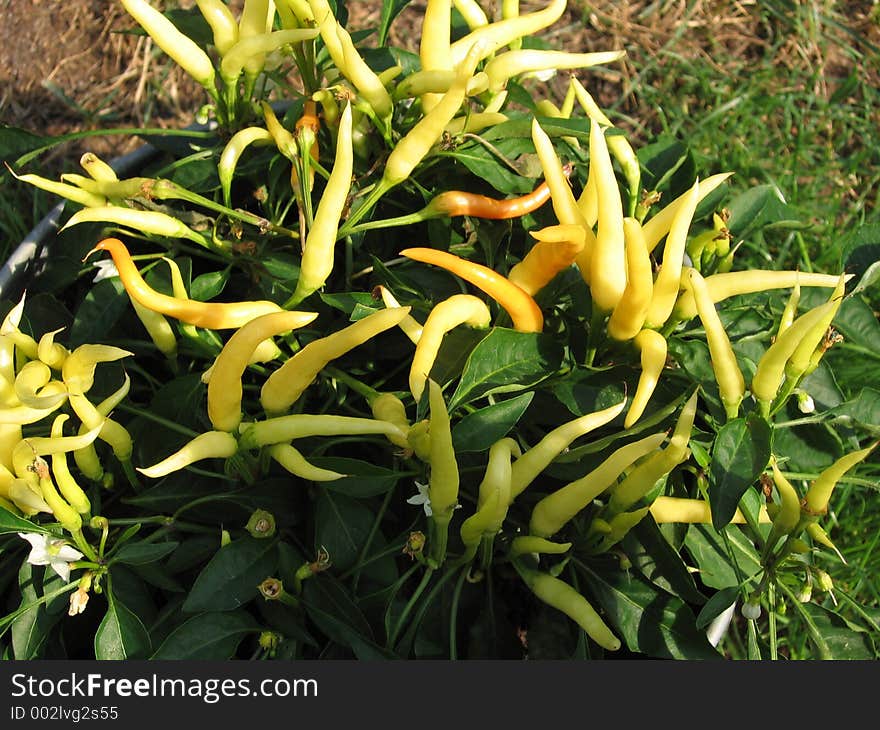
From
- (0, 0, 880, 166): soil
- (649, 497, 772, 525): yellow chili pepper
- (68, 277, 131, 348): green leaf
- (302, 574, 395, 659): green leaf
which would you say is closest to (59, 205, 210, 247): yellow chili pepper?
(68, 277, 131, 348): green leaf

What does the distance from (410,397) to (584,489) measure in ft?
1.08

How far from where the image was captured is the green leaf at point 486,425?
4.08ft

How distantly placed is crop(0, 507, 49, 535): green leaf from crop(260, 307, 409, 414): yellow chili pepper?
0.33 metres

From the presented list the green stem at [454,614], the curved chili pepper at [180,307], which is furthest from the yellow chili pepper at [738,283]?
the curved chili pepper at [180,307]

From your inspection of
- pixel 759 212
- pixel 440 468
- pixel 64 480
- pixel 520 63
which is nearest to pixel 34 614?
pixel 64 480

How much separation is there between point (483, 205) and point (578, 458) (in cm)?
42

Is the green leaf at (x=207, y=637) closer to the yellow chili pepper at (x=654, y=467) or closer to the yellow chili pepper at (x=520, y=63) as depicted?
the yellow chili pepper at (x=654, y=467)

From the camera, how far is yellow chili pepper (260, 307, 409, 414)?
1.21 m

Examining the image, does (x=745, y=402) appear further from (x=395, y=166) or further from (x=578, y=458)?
(x=395, y=166)

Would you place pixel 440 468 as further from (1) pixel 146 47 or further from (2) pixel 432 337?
(1) pixel 146 47

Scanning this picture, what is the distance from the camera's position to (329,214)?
127 cm

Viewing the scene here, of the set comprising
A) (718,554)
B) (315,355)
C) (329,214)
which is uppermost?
(329,214)

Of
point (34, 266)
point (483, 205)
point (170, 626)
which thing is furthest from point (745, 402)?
point (34, 266)

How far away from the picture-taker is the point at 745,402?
1.39 metres
